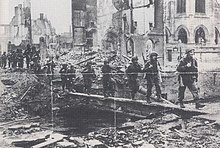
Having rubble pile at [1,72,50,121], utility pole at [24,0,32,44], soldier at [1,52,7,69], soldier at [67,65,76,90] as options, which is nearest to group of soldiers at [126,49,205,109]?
soldier at [67,65,76,90]

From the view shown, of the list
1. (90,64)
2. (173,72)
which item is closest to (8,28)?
(90,64)

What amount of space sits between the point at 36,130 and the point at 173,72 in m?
1.24

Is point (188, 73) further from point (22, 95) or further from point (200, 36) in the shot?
point (22, 95)

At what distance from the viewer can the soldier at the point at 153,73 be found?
9.21ft

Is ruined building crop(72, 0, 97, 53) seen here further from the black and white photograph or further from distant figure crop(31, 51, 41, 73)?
distant figure crop(31, 51, 41, 73)

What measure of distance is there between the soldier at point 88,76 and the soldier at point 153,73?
45cm

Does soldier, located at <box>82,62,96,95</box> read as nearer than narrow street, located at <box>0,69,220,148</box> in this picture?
No

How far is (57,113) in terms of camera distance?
2869mm

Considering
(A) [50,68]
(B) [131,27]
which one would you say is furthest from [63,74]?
(B) [131,27]

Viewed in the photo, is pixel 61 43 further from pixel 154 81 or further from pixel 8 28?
pixel 154 81

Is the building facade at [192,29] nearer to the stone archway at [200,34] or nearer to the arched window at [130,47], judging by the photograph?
the stone archway at [200,34]

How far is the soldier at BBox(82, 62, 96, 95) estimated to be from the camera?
2.86 m

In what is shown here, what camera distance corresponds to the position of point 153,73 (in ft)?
9.25

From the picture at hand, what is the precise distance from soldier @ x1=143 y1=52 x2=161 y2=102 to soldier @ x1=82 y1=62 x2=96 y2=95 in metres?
0.45
